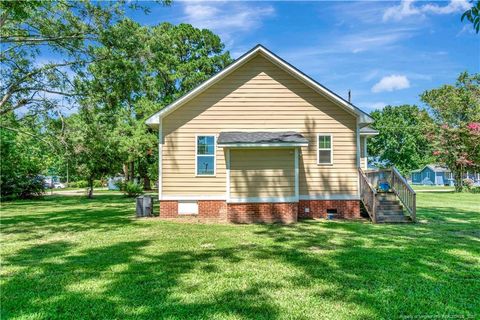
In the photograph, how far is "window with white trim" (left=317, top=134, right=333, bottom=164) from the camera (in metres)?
12.8

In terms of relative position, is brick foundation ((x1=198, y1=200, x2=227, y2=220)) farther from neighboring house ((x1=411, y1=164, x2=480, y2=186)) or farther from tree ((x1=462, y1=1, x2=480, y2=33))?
neighboring house ((x1=411, y1=164, x2=480, y2=186))

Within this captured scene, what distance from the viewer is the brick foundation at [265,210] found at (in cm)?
1184

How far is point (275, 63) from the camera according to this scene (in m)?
12.8

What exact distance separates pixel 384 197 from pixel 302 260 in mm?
7731

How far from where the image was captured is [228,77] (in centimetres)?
1283

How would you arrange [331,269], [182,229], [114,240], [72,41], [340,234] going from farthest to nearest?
[72,41]
[182,229]
[340,234]
[114,240]
[331,269]

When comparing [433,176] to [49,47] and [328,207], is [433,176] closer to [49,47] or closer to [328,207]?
[328,207]

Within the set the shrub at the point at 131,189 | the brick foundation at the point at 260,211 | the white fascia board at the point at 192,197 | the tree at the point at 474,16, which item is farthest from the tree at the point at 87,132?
the tree at the point at 474,16

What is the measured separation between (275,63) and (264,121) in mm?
2308

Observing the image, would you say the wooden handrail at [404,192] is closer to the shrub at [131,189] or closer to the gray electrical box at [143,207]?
the gray electrical box at [143,207]

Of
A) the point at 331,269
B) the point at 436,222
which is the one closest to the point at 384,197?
the point at 436,222

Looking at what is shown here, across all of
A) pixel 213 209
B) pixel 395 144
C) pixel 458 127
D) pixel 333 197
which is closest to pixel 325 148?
pixel 333 197

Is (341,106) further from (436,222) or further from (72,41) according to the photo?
(72,41)

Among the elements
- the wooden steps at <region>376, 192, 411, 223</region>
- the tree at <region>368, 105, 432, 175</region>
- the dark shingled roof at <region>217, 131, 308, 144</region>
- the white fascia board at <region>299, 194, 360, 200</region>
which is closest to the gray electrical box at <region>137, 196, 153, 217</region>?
the dark shingled roof at <region>217, 131, 308, 144</region>
